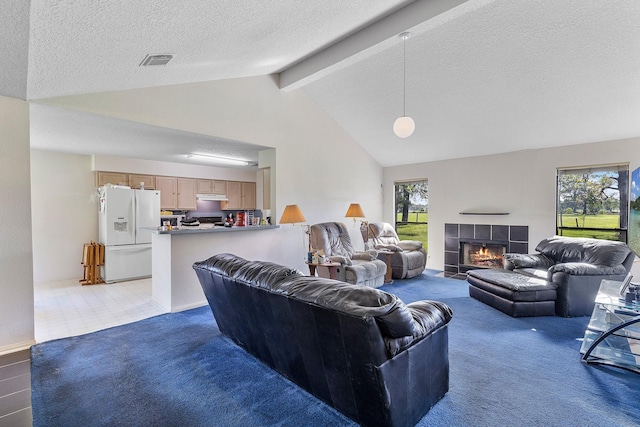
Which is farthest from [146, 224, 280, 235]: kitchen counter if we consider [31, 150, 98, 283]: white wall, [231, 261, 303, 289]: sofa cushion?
[31, 150, 98, 283]: white wall

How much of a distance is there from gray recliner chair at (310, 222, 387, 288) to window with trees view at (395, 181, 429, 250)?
2.26 meters

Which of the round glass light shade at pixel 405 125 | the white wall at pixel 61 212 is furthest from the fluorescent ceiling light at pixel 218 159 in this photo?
the round glass light shade at pixel 405 125

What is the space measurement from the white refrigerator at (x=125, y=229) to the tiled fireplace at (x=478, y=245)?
5.75m

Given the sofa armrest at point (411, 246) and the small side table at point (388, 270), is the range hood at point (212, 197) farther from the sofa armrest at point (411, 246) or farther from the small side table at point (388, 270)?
the sofa armrest at point (411, 246)

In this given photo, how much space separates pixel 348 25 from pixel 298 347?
3220 mm

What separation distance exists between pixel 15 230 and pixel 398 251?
5.01 m

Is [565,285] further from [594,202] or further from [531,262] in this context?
[594,202]

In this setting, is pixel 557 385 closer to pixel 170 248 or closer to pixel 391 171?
pixel 170 248

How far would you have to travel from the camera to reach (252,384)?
221cm

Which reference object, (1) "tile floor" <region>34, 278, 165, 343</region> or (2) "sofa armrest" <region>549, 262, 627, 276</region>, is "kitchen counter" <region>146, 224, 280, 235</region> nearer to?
(1) "tile floor" <region>34, 278, 165, 343</region>

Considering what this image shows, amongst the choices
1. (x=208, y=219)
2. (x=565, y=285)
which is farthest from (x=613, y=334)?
(x=208, y=219)

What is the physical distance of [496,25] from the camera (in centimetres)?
333

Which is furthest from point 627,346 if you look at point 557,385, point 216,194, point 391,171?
point 216,194

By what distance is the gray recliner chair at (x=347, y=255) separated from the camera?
4340 mm
